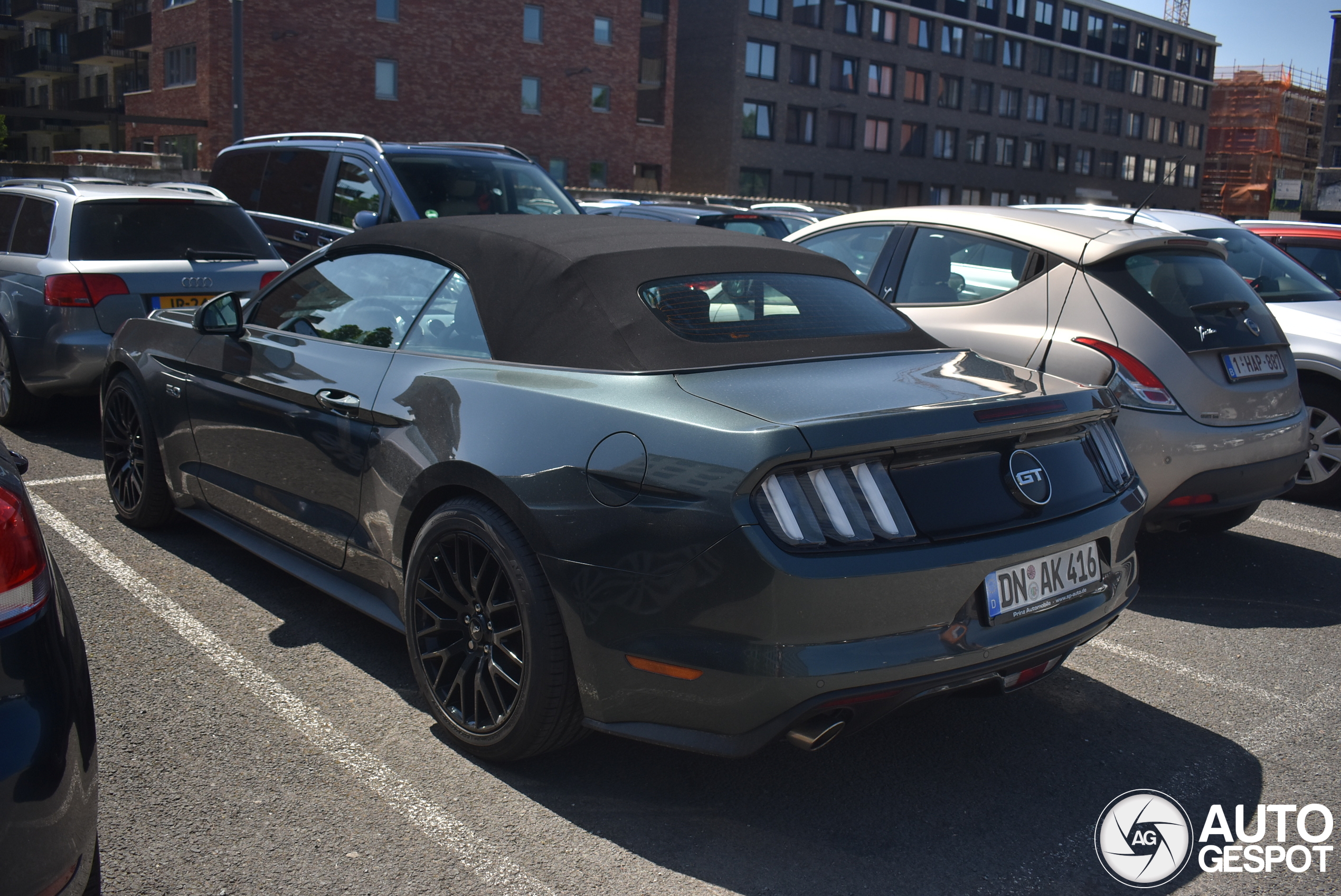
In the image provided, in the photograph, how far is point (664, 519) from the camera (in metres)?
2.77

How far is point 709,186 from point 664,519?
55.8 m

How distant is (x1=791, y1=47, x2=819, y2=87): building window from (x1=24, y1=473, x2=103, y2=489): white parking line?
55.3 meters

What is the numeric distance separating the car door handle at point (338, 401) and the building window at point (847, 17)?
2345 inches

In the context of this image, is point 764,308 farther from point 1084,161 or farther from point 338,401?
point 1084,161

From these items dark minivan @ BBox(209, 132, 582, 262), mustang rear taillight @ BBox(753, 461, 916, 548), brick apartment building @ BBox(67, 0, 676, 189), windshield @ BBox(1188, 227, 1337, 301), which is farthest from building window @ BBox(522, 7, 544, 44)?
mustang rear taillight @ BBox(753, 461, 916, 548)

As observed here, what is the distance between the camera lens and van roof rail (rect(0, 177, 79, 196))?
7764mm

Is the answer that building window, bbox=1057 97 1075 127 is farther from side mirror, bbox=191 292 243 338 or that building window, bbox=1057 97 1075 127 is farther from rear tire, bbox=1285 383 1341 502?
side mirror, bbox=191 292 243 338

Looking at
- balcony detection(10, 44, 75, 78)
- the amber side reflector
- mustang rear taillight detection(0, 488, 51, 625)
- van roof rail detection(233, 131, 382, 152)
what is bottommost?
the amber side reflector

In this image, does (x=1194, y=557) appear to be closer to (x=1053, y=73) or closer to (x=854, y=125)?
(x=854, y=125)

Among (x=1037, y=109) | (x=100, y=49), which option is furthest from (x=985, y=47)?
(x=100, y=49)

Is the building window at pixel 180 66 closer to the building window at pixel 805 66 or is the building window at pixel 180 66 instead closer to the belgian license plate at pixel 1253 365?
the building window at pixel 805 66

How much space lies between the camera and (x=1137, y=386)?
5008 millimetres

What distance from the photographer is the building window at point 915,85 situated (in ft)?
205

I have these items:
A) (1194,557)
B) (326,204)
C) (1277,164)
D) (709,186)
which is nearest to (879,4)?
(709,186)
